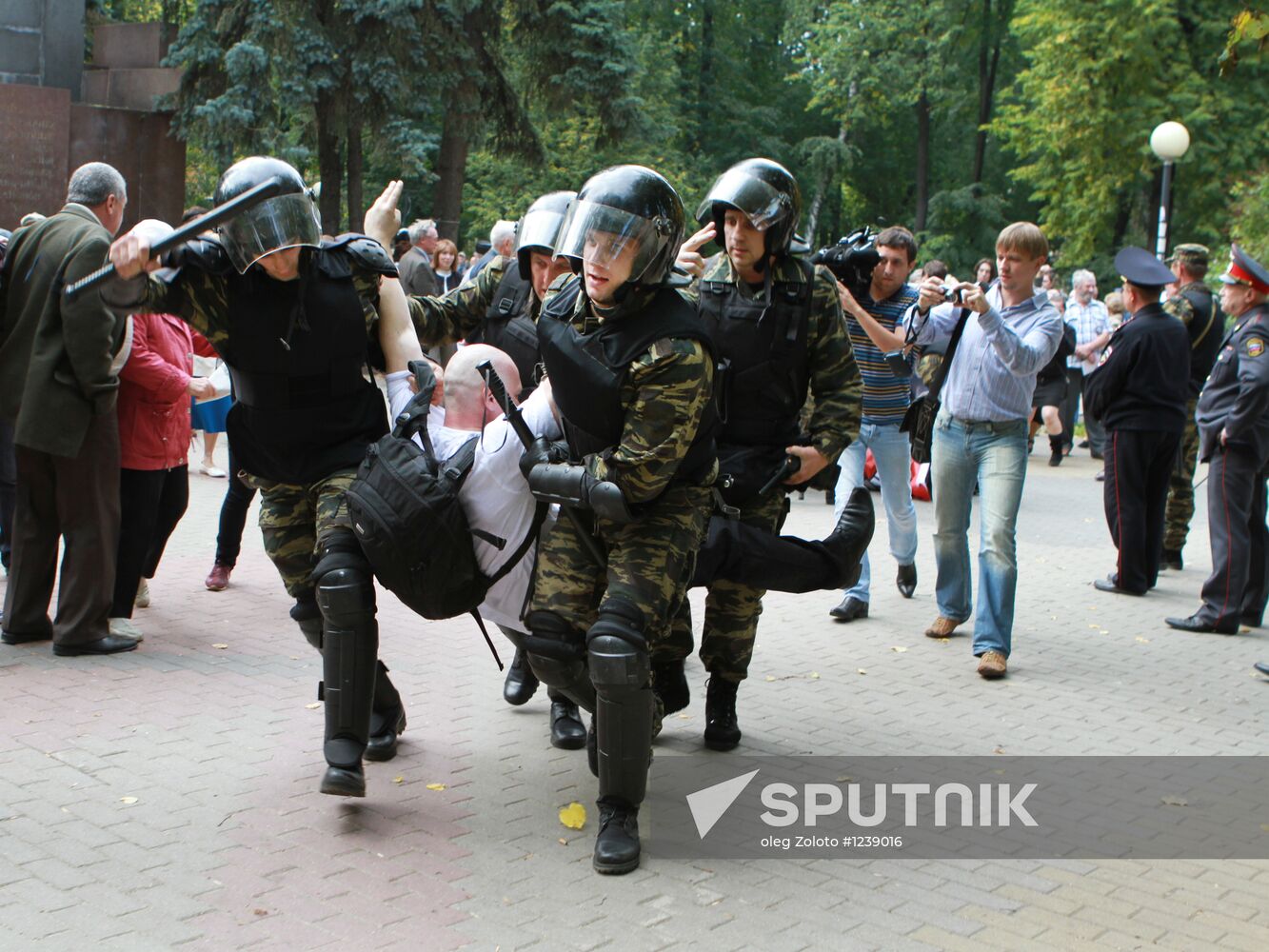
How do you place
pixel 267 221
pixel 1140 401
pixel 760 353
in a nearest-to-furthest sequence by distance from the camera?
pixel 267 221 < pixel 760 353 < pixel 1140 401

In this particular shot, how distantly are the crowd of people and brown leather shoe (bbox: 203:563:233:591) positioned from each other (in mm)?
349

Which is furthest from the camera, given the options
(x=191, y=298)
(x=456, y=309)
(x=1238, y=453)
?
(x=1238, y=453)

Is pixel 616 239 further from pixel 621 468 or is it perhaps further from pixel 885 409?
pixel 885 409

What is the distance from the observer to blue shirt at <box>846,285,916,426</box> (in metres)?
7.79

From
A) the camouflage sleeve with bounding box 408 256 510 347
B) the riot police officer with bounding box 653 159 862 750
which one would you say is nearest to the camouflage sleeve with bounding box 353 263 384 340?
the camouflage sleeve with bounding box 408 256 510 347

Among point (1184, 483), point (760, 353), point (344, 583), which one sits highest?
point (760, 353)

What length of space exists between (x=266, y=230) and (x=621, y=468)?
1375 millimetres

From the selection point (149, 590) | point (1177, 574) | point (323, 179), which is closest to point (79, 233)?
point (149, 590)

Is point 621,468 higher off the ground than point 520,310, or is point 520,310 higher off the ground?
point 520,310

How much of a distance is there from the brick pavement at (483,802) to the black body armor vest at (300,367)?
44.4 inches

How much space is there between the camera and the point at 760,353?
507cm

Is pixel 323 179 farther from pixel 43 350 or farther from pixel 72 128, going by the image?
pixel 43 350

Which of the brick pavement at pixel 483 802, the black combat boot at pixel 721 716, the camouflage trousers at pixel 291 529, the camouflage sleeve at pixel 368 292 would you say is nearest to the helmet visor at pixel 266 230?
the camouflage sleeve at pixel 368 292

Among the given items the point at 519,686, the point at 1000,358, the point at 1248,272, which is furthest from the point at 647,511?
the point at 1248,272
